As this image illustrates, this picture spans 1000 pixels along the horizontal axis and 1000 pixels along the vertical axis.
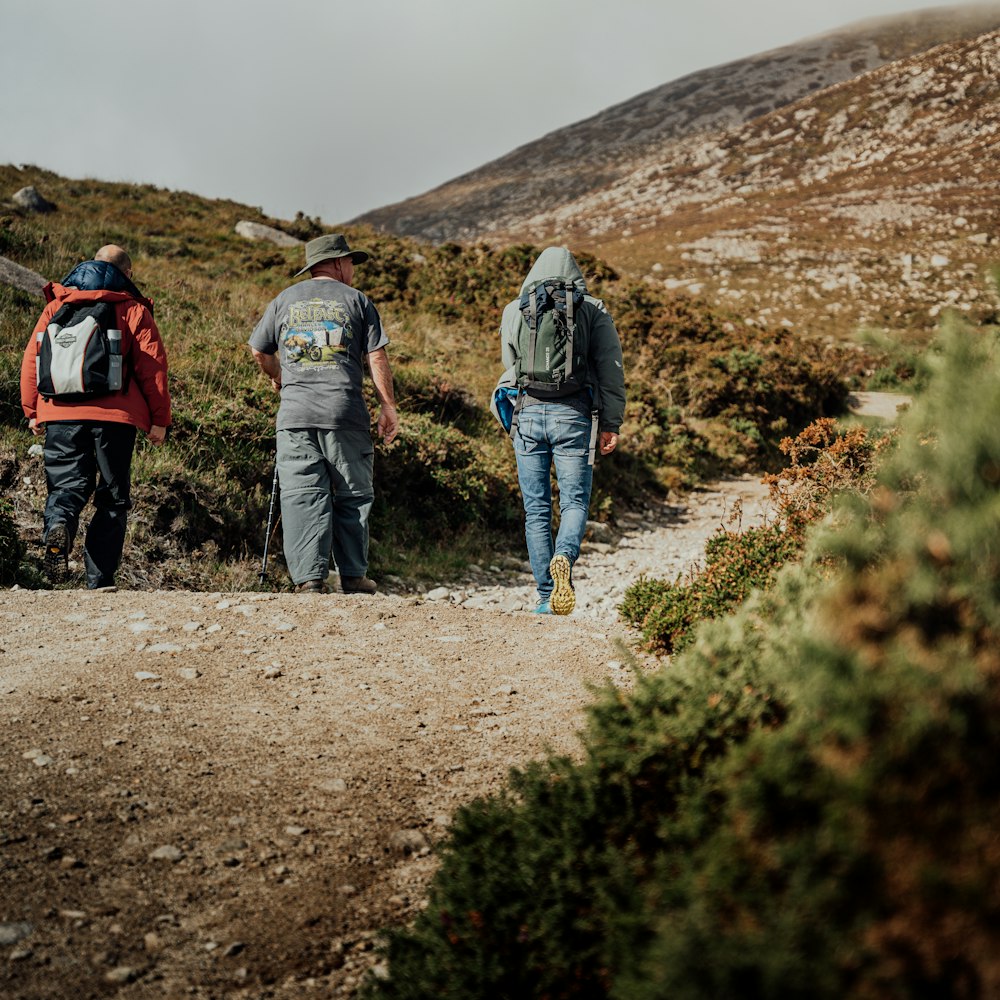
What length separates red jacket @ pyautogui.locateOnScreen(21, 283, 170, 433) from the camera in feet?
18.7

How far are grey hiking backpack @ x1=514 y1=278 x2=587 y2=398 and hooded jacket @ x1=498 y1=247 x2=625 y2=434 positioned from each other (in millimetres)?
67

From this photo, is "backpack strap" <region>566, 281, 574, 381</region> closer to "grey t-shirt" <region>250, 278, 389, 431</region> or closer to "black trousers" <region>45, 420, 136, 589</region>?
"grey t-shirt" <region>250, 278, 389, 431</region>

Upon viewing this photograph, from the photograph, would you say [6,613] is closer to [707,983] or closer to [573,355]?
[573,355]

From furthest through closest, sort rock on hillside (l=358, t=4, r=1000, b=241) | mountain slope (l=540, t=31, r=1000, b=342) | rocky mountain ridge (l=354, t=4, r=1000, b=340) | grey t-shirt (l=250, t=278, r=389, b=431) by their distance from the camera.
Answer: rock on hillside (l=358, t=4, r=1000, b=241), rocky mountain ridge (l=354, t=4, r=1000, b=340), mountain slope (l=540, t=31, r=1000, b=342), grey t-shirt (l=250, t=278, r=389, b=431)

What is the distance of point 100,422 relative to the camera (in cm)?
572

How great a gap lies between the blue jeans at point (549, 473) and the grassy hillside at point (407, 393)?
2288 mm

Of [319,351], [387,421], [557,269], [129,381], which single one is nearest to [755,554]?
[557,269]

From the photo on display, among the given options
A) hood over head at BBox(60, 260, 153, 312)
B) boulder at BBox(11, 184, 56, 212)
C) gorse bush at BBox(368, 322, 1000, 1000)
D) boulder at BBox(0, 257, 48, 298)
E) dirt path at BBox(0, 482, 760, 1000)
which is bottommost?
Answer: dirt path at BBox(0, 482, 760, 1000)

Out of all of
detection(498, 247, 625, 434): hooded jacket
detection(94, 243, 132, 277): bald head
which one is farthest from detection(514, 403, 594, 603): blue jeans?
detection(94, 243, 132, 277): bald head

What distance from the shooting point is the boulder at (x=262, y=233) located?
806 inches

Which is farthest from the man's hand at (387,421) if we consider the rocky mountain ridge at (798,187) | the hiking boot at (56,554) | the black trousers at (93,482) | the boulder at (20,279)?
the boulder at (20,279)

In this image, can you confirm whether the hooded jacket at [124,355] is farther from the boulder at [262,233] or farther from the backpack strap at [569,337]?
the boulder at [262,233]

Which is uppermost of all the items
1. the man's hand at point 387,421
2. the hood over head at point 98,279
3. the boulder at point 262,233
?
the boulder at point 262,233

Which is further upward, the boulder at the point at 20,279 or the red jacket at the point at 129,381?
the boulder at the point at 20,279
